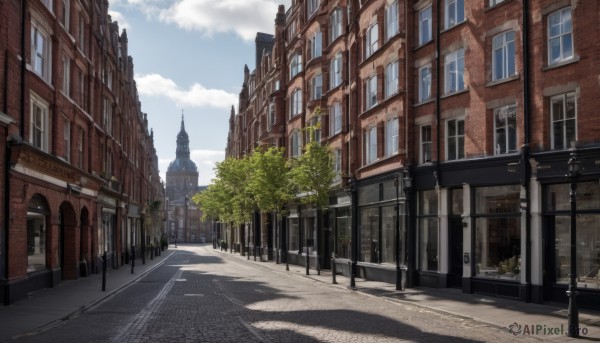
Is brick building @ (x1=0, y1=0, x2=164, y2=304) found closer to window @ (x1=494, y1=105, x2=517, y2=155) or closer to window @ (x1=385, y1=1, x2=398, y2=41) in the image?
window @ (x1=385, y1=1, x2=398, y2=41)

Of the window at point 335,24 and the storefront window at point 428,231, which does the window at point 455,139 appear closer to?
the storefront window at point 428,231

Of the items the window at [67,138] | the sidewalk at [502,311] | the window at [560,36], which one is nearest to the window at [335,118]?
the sidewalk at [502,311]

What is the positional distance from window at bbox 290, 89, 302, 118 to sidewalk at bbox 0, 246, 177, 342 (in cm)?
2146

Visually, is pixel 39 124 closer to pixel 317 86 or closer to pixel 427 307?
pixel 427 307

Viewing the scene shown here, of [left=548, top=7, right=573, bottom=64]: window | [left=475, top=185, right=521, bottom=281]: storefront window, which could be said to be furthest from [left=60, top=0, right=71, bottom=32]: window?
[left=548, top=7, right=573, bottom=64]: window

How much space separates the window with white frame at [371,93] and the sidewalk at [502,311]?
33.7 feet

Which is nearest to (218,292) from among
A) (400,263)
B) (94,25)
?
(400,263)

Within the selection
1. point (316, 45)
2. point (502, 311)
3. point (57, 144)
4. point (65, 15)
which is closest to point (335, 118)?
point (316, 45)

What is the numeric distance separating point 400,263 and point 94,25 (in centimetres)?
2245

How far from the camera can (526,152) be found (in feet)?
66.1

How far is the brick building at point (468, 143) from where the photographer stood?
1905 centimetres

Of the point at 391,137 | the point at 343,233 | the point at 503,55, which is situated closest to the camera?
the point at 503,55

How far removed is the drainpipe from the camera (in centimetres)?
2002

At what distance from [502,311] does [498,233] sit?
4593 millimetres
